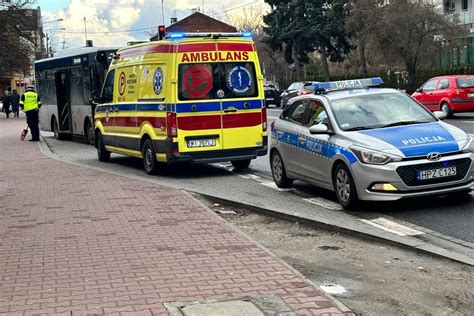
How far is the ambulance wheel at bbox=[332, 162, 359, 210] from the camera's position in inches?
333

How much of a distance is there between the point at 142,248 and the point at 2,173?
7.96m

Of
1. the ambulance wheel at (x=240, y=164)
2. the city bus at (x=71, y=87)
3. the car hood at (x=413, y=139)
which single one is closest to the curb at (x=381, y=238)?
the car hood at (x=413, y=139)

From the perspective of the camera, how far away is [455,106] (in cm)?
2389

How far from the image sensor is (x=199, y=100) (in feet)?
39.7

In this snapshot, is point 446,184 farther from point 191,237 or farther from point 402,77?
point 402,77

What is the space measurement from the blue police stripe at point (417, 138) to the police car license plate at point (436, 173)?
0.22 m

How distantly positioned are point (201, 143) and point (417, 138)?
15.9 ft

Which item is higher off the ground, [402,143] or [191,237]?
[402,143]

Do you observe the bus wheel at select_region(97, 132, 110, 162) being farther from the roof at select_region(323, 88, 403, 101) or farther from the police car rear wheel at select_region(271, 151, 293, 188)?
the roof at select_region(323, 88, 403, 101)

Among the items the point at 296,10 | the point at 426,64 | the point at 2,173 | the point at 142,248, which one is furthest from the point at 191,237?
the point at 296,10

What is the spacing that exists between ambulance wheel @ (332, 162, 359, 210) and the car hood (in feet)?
1.38

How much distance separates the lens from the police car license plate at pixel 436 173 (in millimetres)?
8117

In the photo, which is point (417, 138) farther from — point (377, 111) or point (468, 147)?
point (377, 111)

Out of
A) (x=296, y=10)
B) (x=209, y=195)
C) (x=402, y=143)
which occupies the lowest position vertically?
(x=209, y=195)
